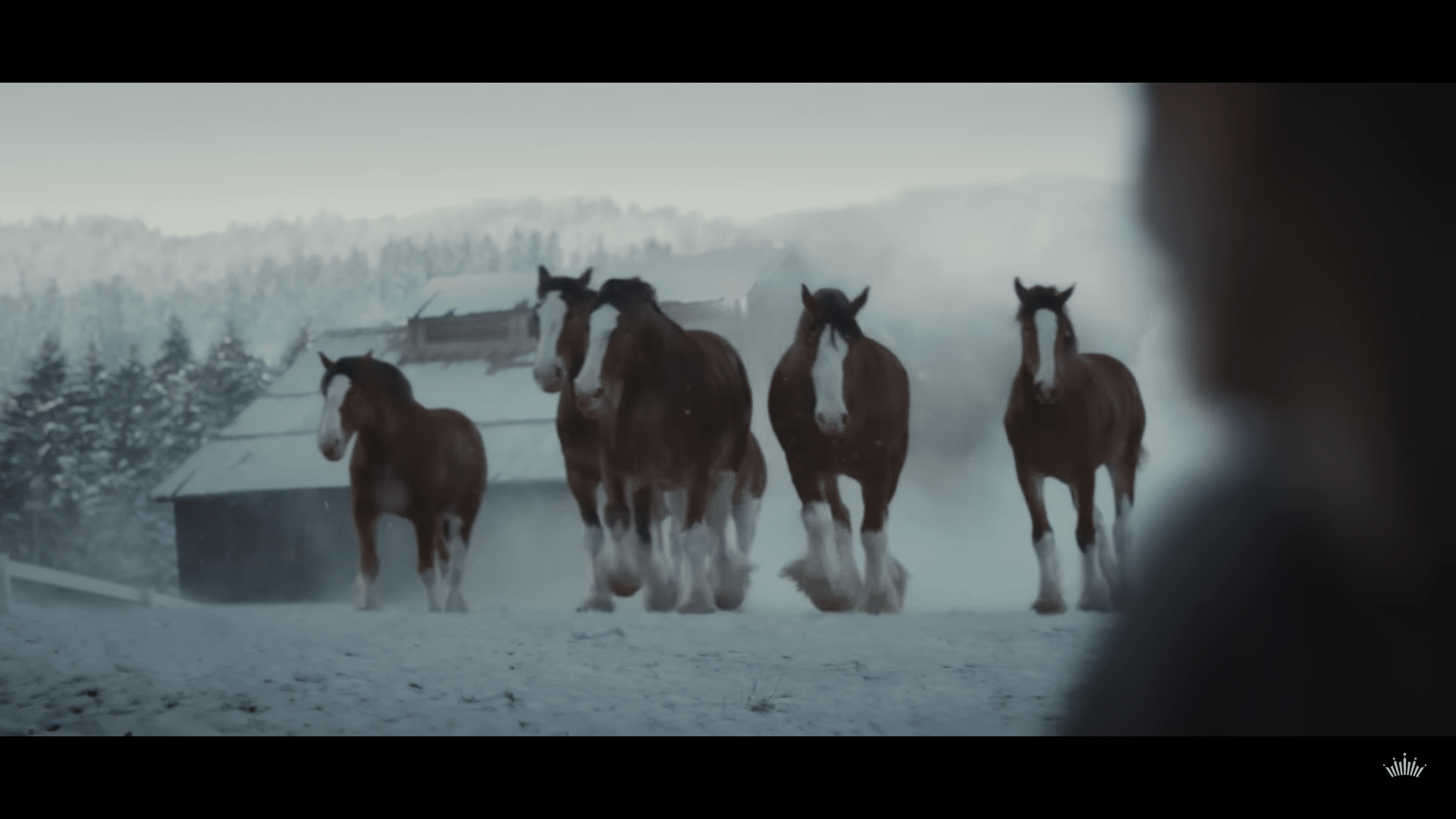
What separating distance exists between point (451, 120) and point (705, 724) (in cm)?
256

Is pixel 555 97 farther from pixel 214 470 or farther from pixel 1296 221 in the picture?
pixel 1296 221

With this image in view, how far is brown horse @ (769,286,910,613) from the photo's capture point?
4258 mm

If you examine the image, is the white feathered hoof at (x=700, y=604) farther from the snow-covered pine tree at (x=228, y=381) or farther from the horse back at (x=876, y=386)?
the snow-covered pine tree at (x=228, y=381)

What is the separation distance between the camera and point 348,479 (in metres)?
4.37

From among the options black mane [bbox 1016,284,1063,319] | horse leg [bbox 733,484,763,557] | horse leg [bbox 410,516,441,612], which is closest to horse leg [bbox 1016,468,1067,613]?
black mane [bbox 1016,284,1063,319]

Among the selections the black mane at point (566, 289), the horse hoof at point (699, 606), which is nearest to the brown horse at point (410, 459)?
the black mane at point (566, 289)

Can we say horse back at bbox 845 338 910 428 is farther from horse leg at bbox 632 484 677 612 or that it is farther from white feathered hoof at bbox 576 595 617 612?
A: white feathered hoof at bbox 576 595 617 612

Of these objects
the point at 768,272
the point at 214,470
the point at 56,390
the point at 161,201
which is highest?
the point at 161,201

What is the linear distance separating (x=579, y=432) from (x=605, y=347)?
0.36m

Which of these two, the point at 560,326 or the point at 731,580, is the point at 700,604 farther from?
the point at 560,326

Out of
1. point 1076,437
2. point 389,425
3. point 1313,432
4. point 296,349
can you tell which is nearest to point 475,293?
point 389,425

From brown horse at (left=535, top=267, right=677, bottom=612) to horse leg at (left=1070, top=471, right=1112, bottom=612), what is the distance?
5.14 ft

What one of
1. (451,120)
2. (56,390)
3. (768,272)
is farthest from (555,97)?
(56,390)

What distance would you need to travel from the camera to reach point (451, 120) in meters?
4.48
